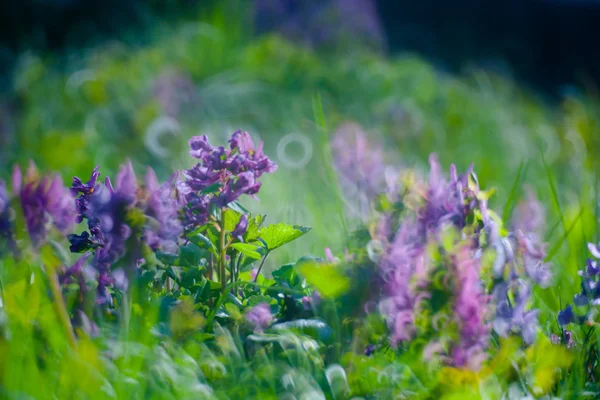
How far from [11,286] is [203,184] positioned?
0.40m

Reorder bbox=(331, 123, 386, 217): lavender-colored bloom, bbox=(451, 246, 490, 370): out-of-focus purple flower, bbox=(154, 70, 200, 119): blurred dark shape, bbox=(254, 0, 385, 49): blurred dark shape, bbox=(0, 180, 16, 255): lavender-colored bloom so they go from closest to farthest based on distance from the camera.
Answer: bbox=(451, 246, 490, 370): out-of-focus purple flower < bbox=(0, 180, 16, 255): lavender-colored bloom < bbox=(331, 123, 386, 217): lavender-colored bloom < bbox=(154, 70, 200, 119): blurred dark shape < bbox=(254, 0, 385, 49): blurred dark shape

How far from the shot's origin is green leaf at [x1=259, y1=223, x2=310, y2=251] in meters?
1.22

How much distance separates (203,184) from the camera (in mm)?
1190

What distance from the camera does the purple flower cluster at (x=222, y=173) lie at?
1.17m

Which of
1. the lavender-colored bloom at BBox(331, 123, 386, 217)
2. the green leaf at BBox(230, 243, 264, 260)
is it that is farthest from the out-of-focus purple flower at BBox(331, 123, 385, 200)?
the green leaf at BBox(230, 243, 264, 260)

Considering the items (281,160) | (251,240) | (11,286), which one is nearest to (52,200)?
(11,286)

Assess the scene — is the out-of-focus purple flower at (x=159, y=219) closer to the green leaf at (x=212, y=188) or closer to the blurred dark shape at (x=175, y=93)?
the green leaf at (x=212, y=188)

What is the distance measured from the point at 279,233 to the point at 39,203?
438mm

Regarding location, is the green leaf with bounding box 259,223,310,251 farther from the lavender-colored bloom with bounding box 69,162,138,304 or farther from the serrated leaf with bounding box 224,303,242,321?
the lavender-colored bloom with bounding box 69,162,138,304

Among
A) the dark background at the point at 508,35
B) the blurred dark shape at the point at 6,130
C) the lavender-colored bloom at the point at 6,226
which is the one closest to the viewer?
the lavender-colored bloom at the point at 6,226

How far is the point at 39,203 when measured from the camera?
1046mm

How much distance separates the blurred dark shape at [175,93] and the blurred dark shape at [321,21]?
2.47 meters

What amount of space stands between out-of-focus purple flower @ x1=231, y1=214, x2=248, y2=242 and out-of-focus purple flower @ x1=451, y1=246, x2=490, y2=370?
0.42 metres

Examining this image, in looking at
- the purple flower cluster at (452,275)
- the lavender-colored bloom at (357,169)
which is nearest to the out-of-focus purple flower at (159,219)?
the purple flower cluster at (452,275)
